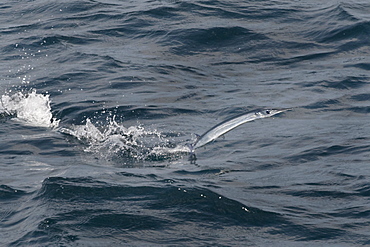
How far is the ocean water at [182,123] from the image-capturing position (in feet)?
25.4

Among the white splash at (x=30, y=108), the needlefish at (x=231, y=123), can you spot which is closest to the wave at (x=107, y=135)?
the white splash at (x=30, y=108)

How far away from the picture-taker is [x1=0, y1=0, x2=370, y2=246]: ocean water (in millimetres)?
7750

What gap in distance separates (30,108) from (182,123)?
317 centimetres

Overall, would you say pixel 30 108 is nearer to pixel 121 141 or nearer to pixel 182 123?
pixel 121 141

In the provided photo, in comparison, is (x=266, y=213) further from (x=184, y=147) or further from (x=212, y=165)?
(x=184, y=147)

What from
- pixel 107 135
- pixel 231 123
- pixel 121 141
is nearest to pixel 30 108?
pixel 107 135

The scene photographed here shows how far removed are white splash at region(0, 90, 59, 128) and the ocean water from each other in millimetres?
39

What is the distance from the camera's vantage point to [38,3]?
21422 millimetres

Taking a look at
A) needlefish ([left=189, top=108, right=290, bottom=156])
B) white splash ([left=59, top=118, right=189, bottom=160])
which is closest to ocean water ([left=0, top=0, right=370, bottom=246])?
white splash ([left=59, top=118, right=189, bottom=160])

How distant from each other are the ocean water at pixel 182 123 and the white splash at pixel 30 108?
0.04m

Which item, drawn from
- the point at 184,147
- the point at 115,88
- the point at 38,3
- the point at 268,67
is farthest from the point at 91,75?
the point at 38,3

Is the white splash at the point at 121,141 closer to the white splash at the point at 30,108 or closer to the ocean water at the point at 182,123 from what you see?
the ocean water at the point at 182,123

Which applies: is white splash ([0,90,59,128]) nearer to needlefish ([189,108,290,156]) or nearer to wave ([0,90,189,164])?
wave ([0,90,189,164])

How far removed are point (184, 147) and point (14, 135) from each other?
317 cm
